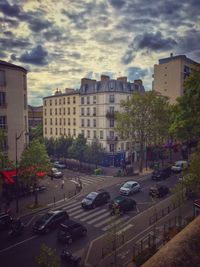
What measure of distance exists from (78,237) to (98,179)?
22436mm

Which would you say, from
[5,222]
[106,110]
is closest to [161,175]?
[106,110]

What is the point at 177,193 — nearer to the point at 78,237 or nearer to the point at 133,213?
the point at 133,213

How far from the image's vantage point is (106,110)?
5531 cm

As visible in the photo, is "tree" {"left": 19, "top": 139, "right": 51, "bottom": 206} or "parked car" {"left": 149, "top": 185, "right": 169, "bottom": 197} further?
"parked car" {"left": 149, "top": 185, "right": 169, "bottom": 197}

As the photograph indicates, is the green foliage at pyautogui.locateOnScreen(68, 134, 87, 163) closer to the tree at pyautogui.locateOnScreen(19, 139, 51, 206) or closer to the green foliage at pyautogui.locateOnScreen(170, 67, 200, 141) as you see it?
the tree at pyautogui.locateOnScreen(19, 139, 51, 206)

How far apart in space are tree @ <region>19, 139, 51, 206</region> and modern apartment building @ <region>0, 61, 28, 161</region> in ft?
15.8

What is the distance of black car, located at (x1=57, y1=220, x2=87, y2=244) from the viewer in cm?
2071

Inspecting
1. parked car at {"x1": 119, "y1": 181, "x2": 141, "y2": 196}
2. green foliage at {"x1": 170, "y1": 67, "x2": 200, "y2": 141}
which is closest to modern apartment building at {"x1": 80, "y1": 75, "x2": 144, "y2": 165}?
parked car at {"x1": 119, "y1": 181, "x2": 141, "y2": 196}

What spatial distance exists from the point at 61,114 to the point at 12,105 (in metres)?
30.0

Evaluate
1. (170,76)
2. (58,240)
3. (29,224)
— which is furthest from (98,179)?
(170,76)

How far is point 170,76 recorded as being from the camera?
74.7m

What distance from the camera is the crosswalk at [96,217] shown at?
24.3 meters

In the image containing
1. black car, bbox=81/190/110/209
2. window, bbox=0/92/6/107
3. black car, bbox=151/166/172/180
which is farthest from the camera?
black car, bbox=151/166/172/180

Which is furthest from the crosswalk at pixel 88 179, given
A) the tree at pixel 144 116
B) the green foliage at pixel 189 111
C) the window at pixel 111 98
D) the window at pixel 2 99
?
the window at pixel 111 98
